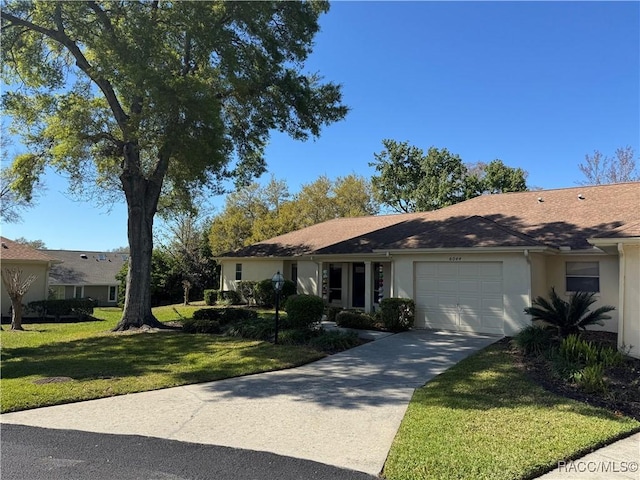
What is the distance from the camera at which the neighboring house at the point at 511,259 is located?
480 inches

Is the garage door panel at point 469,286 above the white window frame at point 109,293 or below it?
above

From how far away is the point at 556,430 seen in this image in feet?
18.0

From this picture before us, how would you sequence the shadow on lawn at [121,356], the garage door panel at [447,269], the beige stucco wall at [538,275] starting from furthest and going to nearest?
the garage door panel at [447,269], the beige stucco wall at [538,275], the shadow on lawn at [121,356]

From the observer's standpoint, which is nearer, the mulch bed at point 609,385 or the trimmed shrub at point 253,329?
the mulch bed at point 609,385

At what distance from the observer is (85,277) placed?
3969cm

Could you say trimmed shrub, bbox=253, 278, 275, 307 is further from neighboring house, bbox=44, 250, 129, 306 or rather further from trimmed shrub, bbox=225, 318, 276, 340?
neighboring house, bbox=44, 250, 129, 306

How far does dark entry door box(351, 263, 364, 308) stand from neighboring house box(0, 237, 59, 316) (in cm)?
1559

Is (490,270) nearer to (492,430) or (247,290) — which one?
(492,430)

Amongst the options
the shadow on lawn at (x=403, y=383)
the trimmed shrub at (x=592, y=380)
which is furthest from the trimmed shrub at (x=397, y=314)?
the trimmed shrub at (x=592, y=380)

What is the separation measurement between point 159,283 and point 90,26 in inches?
778

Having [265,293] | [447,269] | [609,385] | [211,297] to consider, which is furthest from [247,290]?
[609,385]

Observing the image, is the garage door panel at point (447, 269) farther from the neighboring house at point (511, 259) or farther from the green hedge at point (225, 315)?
the green hedge at point (225, 315)

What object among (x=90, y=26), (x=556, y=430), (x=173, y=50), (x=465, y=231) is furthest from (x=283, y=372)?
(x=90, y=26)

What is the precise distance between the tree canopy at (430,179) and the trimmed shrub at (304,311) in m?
21.7
